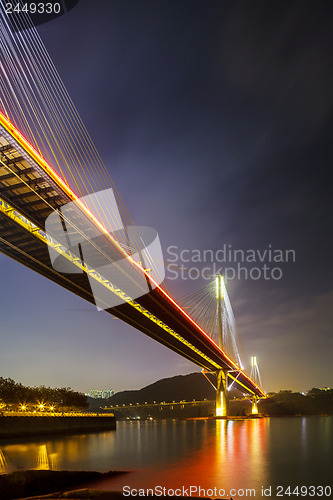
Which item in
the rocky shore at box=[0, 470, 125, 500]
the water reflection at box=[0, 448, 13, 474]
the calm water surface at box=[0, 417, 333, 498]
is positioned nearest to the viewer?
the rocky shore at box=[0, 470, 125, 500]

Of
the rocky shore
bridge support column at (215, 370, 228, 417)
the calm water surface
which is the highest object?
the rocky shore

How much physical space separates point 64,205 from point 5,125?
571 cm

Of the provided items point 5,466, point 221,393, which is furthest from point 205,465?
point 221,393

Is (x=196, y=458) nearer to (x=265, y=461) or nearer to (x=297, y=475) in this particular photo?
(x=265, y=461)

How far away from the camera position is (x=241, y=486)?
1528 cm

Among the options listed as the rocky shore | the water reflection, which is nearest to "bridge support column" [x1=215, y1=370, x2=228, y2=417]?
the water reflection

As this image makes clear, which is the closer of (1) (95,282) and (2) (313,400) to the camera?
(1) (95,282)

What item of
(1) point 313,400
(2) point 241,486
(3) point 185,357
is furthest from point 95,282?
(1) point 313,400

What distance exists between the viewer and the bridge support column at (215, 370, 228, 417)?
2552 inches

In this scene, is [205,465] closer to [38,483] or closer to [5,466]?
[5,466]

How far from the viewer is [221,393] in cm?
6588

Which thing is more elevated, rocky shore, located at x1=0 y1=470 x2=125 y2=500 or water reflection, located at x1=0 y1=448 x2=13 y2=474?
rocky shore, located at x1=0 y1=470 x2=125 y2=500

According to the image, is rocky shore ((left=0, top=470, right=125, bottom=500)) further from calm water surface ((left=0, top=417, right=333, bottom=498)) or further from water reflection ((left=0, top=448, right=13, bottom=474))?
water reflection ((left=0, top=448, right=13, bottom=474))

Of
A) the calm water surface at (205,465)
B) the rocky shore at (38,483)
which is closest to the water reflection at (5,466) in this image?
the calm water surface at (205,465)
